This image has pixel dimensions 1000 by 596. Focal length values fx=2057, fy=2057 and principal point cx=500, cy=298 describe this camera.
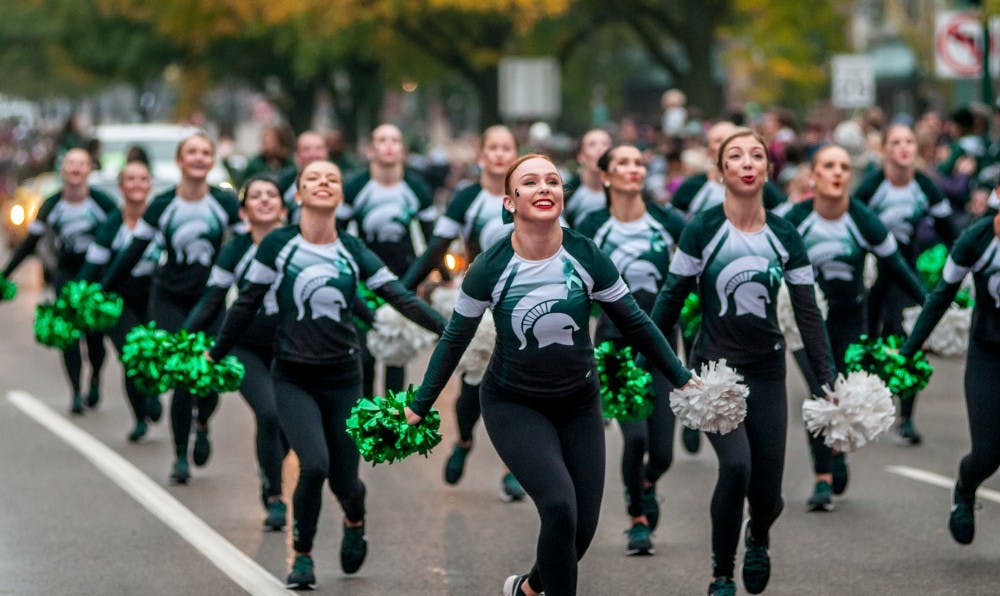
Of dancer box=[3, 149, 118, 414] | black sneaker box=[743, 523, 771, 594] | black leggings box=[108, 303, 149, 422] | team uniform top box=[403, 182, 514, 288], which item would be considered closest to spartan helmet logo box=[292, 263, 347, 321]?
black sneaker box=[743, 523, 771, 594]

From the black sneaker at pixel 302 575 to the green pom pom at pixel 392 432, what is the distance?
4.32 feet

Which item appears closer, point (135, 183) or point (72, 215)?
point (135, 183)

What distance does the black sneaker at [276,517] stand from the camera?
1038 cm

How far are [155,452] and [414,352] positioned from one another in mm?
3032

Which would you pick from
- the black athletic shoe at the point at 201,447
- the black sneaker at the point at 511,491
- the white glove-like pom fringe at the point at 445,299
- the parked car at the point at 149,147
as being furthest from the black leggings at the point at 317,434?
the parked car at the point at 149,147

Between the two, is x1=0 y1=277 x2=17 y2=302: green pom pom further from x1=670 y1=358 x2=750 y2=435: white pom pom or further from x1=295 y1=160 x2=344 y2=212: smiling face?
x1=670 y1=358 x2=750 y2=435: white pom pom

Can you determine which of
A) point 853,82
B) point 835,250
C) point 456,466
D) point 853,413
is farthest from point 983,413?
point 853,82

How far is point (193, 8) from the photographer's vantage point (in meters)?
44.8

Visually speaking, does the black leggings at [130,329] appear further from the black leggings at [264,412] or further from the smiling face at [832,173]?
the smiling face at [832,173]

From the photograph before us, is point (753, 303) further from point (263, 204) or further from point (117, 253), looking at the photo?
point (117, 253)

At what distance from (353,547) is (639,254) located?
223 centimetres

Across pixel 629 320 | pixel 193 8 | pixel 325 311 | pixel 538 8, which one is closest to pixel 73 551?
pixel 325 311

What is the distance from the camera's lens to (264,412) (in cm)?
1021

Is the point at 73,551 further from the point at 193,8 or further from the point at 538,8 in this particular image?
the point at 193,8
